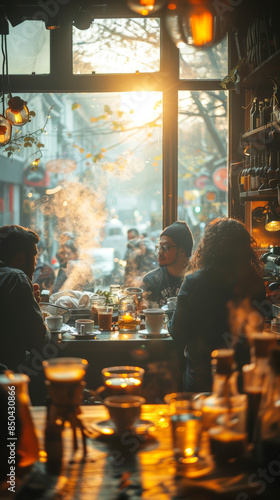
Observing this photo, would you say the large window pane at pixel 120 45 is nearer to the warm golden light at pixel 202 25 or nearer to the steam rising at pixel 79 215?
the steam rising at pixel 79 215

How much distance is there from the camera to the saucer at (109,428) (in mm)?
1479

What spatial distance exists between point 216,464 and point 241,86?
386 centimetres

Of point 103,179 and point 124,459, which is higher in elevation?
point 103,179

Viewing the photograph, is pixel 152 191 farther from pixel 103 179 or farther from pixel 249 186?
pixel 249 186

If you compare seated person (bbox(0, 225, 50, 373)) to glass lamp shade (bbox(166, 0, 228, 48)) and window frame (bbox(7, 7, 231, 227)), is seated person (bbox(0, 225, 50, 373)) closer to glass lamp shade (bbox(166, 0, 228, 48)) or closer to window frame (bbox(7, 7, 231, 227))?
glass lamp shade (bbox(166, 0, 228, 48))

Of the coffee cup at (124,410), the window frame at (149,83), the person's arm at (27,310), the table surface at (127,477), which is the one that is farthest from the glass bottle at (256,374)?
the window frame at (149,83)

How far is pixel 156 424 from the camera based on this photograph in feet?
5.17

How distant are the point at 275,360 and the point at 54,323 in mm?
2553

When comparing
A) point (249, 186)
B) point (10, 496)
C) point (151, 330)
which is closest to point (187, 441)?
point (10, 496)

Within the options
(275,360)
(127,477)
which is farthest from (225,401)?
(127,477)

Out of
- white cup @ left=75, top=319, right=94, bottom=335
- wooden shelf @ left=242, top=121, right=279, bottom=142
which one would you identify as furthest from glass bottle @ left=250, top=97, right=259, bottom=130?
white cup @ left=75, top=319, right=94, bottom=335

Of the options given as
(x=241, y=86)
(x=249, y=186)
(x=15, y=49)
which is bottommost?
(x=249, y=186)

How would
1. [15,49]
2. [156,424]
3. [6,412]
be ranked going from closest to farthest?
[6,412] → [156,424] → [15,49]

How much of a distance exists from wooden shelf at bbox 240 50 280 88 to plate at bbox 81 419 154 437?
A: 2561 mm
